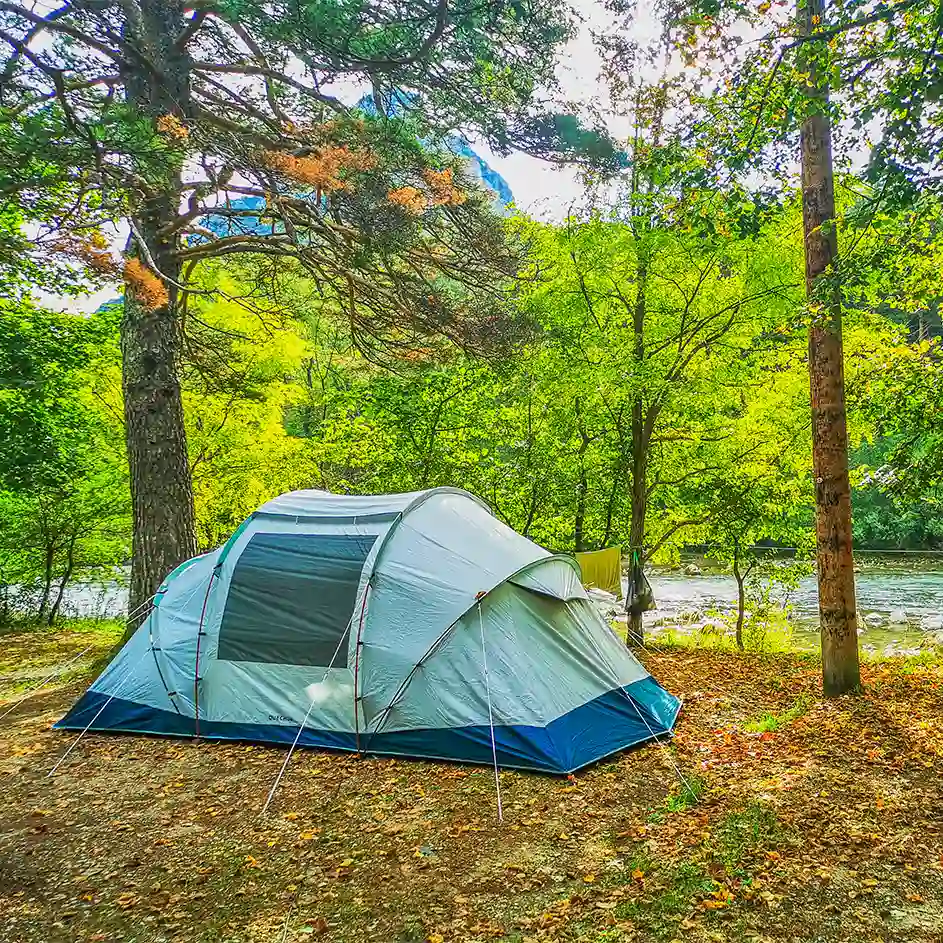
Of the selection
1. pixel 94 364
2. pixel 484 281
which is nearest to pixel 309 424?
pixel 94 364

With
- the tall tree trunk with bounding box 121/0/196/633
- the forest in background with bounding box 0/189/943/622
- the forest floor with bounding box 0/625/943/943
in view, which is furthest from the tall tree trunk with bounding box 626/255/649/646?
the tall tree trunk with bounding box 121/0/196/633

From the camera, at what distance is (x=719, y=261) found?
370 inches

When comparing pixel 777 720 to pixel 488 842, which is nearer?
pixel 488 842

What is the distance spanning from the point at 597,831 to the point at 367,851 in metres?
1.30

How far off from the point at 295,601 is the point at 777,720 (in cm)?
413

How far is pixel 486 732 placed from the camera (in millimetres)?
4930

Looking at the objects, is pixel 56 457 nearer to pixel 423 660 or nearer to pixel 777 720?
pixel 423 660

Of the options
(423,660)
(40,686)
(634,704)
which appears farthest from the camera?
(40,686)

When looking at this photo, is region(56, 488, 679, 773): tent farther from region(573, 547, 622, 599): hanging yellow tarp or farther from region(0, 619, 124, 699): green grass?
region(573, 547, 622, 599): hanging yellow tarp

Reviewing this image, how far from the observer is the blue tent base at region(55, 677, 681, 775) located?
4.85 meters

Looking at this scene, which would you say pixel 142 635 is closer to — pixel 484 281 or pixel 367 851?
pixel 367 851

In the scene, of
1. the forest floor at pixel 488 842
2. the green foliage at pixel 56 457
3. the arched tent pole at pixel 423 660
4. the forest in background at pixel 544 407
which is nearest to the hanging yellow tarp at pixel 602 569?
the forest in background at pixel 544 407

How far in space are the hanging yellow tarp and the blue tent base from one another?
16.0 feet

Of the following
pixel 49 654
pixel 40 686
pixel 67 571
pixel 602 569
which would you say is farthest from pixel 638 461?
pixel 67 571
